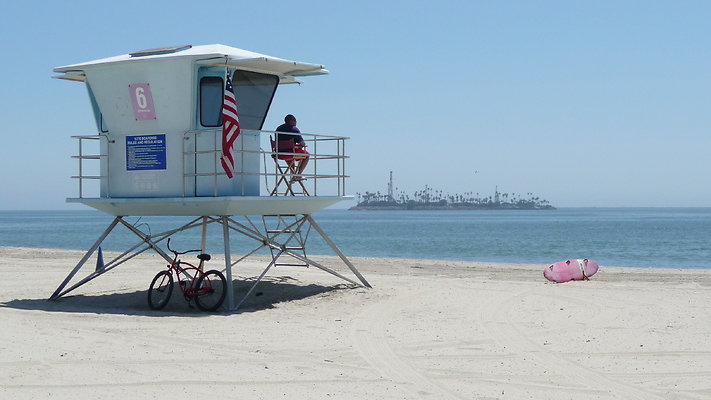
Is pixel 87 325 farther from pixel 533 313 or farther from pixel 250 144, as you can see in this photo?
pixel 533 313

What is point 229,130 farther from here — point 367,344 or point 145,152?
point 367,344

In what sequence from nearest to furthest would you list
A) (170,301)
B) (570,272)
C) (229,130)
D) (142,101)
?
(229,130), (142,101), (170,301), (570,272)

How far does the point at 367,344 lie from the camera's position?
1139cm

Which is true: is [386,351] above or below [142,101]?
below

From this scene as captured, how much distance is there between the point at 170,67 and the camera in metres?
15.1

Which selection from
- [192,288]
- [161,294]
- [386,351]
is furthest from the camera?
[161,294]

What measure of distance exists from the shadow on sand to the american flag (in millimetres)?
2662

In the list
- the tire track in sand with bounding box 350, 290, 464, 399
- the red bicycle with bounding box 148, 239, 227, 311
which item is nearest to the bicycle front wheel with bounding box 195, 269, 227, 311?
the red bicycle with bounding box 148, 239, 227, 311

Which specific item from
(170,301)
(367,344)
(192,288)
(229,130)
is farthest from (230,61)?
(367,344)

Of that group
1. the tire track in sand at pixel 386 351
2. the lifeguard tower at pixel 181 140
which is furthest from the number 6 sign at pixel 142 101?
the tire track in sand at pixel 386 351

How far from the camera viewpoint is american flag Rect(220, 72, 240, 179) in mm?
14336

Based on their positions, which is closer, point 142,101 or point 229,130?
point 229,130

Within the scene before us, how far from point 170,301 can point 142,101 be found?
158 inches

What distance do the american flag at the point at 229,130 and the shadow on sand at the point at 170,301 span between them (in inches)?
105
